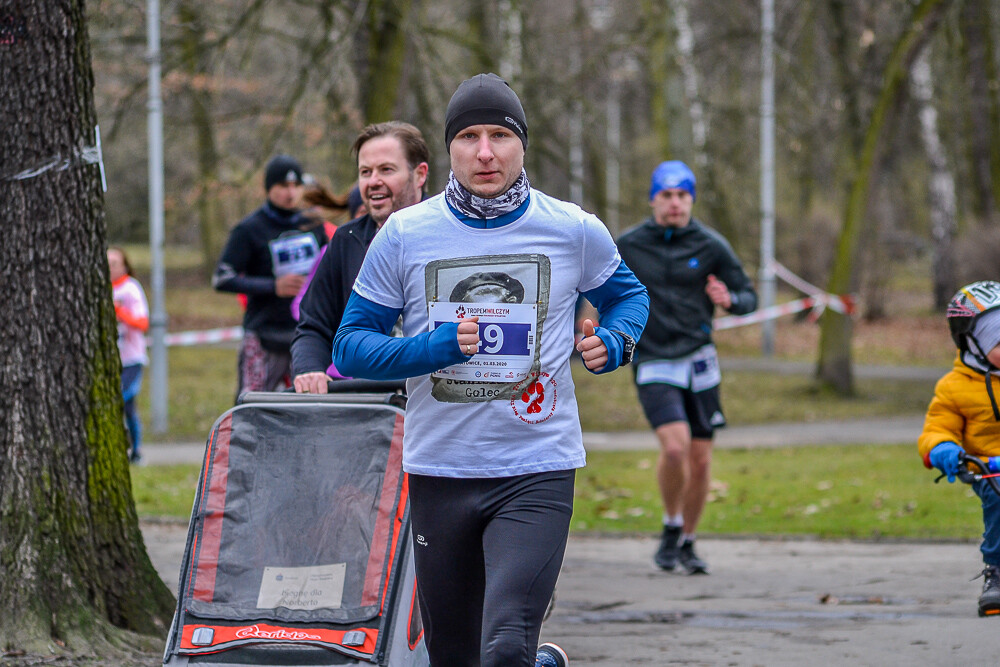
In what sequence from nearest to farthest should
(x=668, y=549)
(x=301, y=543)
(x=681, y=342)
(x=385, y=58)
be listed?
1. (x=301, y=543)
2. (x=681, y=342)
3. (x=668, y=549)
4. (x=385, y=58)

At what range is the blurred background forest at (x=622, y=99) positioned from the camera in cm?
1554

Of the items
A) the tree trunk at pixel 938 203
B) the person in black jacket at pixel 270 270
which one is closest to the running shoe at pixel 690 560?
the person in black jacket at pixel 270 270

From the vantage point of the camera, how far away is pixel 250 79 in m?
29.6

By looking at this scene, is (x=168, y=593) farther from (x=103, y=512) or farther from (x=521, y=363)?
(x=521, y=363)

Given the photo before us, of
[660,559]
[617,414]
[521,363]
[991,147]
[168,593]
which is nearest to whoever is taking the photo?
[521,363]

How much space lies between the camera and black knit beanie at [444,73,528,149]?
384 centimetres

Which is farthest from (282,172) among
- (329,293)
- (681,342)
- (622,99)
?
→ (622,99)

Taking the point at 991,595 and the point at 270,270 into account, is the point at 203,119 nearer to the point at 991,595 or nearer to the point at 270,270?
the point at 270,270

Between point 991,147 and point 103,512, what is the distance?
23.4m

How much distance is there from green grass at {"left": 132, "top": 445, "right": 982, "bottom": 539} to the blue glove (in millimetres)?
3669

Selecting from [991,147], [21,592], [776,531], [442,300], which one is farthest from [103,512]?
[991,147]

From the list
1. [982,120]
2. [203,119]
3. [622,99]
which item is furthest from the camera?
[622,99]

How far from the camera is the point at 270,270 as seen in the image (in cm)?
837

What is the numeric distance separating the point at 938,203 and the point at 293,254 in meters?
27.1
